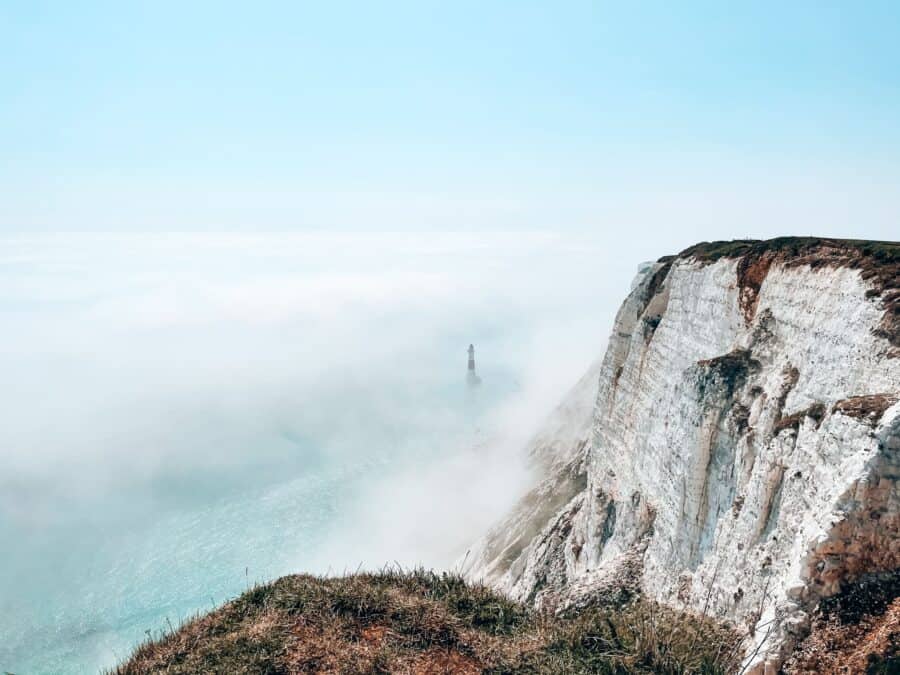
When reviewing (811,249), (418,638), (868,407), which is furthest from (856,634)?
(811,249)

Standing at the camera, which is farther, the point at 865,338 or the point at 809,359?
the point at 809,359

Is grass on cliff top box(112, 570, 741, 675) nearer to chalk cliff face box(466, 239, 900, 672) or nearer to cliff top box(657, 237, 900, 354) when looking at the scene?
chalk cliff face box(466, 239, 900, 672)

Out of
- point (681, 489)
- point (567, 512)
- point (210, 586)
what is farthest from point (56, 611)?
point (681, 489)

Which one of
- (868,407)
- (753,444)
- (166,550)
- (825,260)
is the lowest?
(166,550)

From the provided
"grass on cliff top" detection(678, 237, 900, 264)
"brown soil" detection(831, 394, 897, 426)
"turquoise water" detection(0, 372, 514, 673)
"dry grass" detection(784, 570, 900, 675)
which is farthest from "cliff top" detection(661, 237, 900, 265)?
"turquoise water" detection(0, 372, 514, 673)

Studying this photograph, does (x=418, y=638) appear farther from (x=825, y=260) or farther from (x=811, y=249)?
(x=811, y=249)

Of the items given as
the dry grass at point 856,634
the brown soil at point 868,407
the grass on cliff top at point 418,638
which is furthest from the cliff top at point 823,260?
the grass on cliff top at point 418,638

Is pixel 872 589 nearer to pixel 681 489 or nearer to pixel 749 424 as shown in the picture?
pixel 749 424
